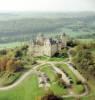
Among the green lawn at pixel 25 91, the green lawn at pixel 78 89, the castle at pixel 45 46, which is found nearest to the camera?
the green lawn at pixel 25 91

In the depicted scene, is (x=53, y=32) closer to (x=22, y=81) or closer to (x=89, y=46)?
(x=89, y=46)

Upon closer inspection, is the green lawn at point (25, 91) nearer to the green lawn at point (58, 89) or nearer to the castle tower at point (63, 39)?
the green lawn at point (58, 89)

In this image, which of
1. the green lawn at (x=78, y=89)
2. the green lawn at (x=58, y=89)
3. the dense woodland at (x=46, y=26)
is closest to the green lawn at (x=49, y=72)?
the green lawn at (x=58, y=89)

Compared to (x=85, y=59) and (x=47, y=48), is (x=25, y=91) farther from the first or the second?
(x=85, y=59)

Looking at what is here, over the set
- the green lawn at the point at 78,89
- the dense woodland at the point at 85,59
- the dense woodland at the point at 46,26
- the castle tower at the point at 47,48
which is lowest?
the green lawn at the point at 78,89

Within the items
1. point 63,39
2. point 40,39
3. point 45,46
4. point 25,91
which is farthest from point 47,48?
point 25,91

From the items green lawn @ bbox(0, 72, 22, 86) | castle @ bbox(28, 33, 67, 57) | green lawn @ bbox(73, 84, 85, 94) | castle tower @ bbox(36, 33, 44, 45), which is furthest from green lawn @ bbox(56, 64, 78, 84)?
green lawn @ bbox(0, 72, 22, 86)

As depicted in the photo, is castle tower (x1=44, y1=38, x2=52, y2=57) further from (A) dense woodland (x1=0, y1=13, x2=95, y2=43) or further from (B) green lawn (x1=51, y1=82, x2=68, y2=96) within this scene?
(B) green lawn (x1=51, y1=82, x2=68, y2=96)

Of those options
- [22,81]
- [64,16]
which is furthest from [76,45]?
[22,81]
